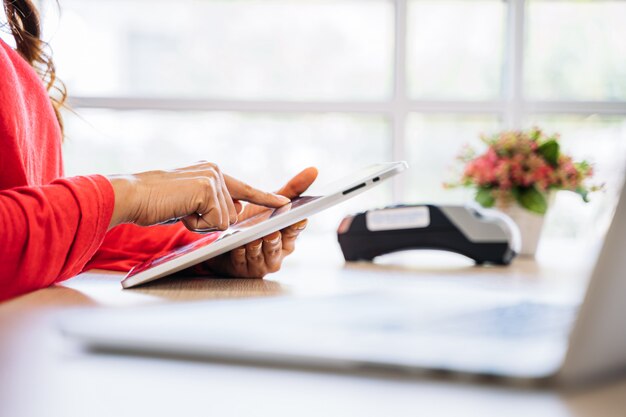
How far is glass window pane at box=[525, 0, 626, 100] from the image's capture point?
3.13 m

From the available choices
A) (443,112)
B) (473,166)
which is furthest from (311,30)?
(473,166)

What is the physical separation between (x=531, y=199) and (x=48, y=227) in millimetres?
1027

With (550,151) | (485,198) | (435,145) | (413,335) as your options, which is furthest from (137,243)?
(435,145)

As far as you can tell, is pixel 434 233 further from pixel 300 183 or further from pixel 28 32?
pixel 28 32

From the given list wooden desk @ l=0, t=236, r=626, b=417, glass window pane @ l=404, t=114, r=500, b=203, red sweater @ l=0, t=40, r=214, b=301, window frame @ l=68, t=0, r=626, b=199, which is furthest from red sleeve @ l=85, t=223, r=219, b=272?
glass window pane @ l=404, t=114, r=500, b=203

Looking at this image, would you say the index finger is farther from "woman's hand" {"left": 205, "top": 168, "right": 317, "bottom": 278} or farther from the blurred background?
the blurred background

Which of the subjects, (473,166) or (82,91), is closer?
(473,166)

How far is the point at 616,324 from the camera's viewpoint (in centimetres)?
27

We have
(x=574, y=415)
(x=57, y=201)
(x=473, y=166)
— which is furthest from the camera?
(x=473, y=166)

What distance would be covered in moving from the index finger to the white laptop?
317mm

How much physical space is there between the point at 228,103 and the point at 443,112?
1.01m

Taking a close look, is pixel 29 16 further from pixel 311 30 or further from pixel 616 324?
pixel 311 30

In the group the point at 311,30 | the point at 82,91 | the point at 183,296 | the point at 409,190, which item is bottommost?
the point at 409,190

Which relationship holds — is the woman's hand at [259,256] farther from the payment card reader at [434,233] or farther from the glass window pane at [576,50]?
the glass window pane at [576,50]
